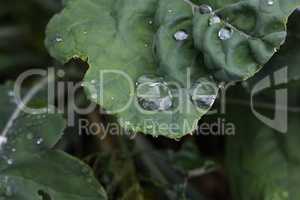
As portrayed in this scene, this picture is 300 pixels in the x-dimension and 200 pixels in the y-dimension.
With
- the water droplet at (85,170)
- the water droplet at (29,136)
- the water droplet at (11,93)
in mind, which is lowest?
the water droplet at (85,170)

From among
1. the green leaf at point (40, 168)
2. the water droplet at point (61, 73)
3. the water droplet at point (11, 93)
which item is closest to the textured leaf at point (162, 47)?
the green leaf at point (40, 168)

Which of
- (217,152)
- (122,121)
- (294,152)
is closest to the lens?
(122,121)

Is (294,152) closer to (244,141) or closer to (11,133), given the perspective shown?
(244,141)

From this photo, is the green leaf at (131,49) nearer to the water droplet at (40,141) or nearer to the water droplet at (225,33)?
the water droplet at (225,33)

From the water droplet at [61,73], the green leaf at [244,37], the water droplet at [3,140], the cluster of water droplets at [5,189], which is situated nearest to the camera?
the green leaf at [244,37]

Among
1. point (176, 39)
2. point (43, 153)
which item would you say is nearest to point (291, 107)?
point (176, 39)
